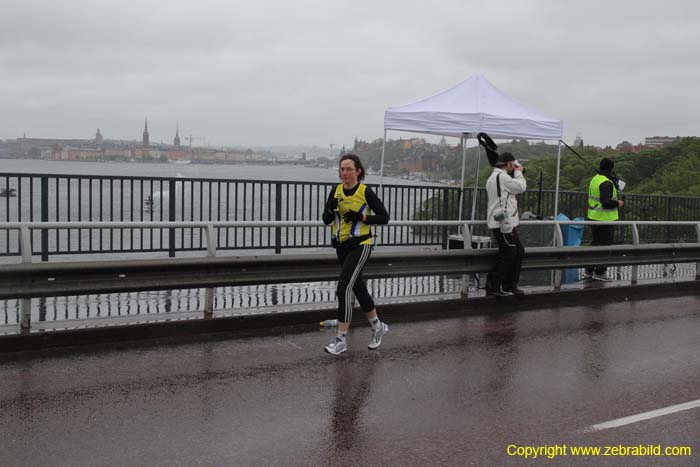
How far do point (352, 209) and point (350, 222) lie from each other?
5.7 inches

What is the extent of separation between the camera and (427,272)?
11.1 metres

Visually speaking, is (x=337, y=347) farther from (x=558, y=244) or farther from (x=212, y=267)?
(x=558, y=244)

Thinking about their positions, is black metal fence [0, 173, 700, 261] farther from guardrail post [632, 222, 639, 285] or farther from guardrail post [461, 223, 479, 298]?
guardrail post [632, 222, 639, 285]

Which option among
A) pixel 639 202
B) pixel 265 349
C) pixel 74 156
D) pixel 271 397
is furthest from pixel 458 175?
pixel 271 397

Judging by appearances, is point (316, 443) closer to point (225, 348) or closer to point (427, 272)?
point (225, 348)

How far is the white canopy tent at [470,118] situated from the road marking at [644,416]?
8417 millimetres

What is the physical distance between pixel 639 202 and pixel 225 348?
14.2 meters

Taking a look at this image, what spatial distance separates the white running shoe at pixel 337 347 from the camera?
8422 mm

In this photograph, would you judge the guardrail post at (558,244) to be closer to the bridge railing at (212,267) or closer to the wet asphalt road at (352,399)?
the bridge railing at (212,267)

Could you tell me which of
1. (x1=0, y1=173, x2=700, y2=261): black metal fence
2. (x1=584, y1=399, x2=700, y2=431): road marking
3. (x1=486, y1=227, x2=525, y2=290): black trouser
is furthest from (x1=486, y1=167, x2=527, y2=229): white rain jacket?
(x1=584, y1=399, x2=700, y2=431): road marking

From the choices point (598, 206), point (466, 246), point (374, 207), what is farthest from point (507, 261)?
point (374, 207)

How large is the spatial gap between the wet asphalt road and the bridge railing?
751 mm

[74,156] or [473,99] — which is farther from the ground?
[473,99]

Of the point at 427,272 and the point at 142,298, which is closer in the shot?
the point at 142,298
